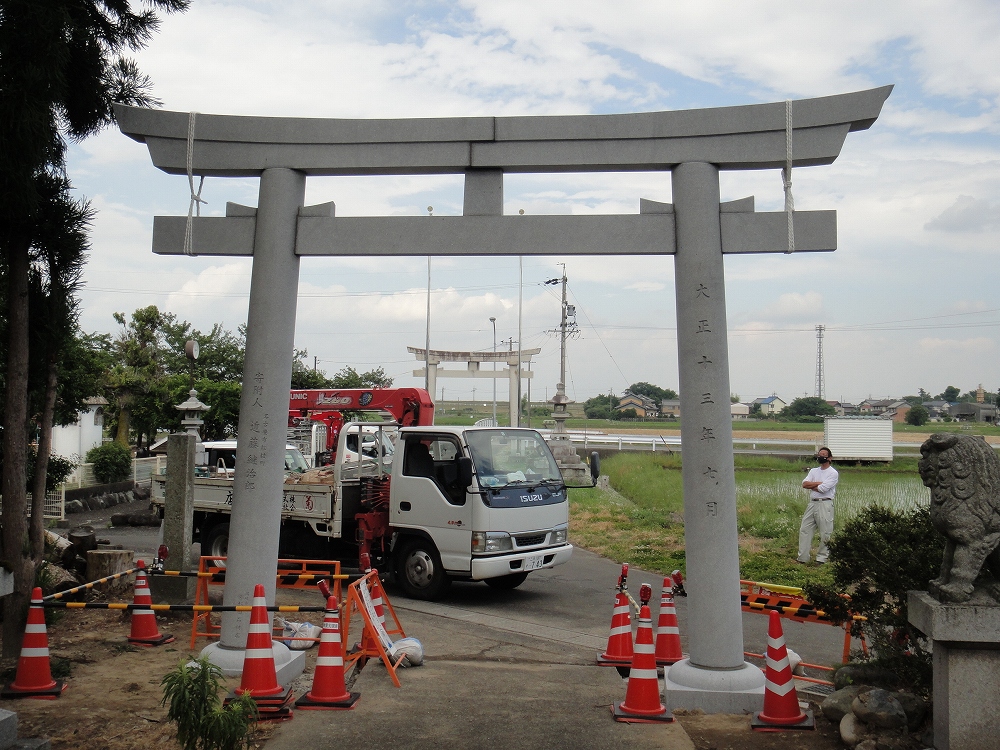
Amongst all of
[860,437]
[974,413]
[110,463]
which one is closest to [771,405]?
[974,413]

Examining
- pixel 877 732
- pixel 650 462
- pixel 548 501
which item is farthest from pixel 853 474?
pixel 877 732

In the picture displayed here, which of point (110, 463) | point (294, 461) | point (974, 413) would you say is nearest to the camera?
→ point (294, 461)

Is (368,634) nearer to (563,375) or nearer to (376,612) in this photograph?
(376,612)

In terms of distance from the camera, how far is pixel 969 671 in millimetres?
4574

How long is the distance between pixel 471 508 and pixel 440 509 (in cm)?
51

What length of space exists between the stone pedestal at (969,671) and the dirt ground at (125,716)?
0.94 meters

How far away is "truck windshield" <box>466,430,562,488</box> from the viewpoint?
420 inches

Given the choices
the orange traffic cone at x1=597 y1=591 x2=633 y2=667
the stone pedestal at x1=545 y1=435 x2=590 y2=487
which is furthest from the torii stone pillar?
the stone pedestal at x1=545 y1=435 x2=590 y2=487

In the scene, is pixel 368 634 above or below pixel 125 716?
above

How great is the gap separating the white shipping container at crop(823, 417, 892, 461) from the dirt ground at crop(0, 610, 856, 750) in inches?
1406

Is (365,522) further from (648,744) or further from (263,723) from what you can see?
(648,744)

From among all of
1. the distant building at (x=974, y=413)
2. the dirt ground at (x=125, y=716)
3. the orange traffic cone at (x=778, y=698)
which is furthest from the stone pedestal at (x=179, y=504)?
the distant building at (x=974, y=413)

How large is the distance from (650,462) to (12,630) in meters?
27.7

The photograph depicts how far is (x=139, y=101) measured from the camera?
25.3ft
